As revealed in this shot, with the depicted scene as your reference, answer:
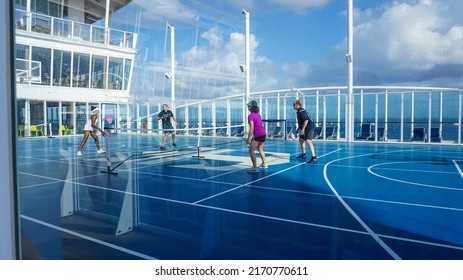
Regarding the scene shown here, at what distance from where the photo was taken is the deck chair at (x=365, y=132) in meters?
12.9

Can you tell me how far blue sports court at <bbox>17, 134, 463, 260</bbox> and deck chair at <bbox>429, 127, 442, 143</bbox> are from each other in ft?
18.8

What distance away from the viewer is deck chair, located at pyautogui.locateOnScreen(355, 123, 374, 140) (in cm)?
1291

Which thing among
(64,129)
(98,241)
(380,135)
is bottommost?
(98,241)

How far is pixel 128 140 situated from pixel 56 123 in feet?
21.0

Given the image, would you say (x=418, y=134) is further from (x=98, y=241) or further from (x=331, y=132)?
(x=98, y=241)

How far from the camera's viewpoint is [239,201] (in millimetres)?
3830

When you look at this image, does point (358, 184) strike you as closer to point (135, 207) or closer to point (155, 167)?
point (135, 207)

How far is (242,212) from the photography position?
3.38 metres

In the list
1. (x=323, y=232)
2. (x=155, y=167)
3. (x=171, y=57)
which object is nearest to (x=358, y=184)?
(x=323, y=232)

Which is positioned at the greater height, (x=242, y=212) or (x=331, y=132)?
(x=331, y=132)

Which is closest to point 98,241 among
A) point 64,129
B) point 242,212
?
point 242,212

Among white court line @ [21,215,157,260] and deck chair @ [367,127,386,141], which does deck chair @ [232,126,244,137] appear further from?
white court line @ [21,215,157,260]

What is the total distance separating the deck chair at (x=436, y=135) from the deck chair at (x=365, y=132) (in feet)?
6.31

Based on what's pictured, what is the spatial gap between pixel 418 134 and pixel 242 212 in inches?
422
